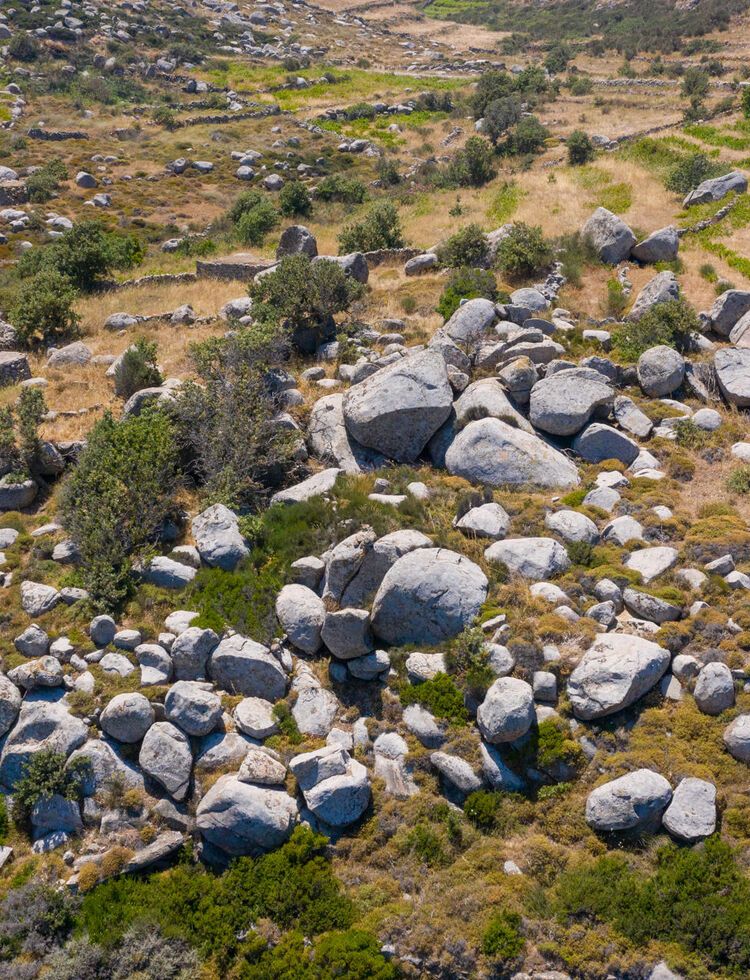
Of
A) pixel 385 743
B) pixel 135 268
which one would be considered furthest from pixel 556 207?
pixel 385 743

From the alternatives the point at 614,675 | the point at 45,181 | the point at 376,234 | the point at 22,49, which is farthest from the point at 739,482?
the point at 22,49

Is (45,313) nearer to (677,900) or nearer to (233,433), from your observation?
(233,433)

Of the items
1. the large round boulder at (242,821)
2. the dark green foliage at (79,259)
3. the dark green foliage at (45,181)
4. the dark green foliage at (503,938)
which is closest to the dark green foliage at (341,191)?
the dark green foliage at (79,259)

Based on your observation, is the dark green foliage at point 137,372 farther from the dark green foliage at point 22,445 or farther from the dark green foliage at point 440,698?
the dark green foliage at point 440,698

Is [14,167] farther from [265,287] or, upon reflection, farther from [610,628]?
[610,628]

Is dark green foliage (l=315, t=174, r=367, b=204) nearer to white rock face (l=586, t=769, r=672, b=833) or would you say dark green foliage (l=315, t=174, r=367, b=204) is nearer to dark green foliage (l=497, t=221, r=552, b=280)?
dark green foliage (l=497, t=221, r=552, b=280)

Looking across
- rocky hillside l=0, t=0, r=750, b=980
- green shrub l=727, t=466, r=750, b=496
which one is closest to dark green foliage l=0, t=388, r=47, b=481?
rocky hillside l=0, t=0, r=750, b=980
